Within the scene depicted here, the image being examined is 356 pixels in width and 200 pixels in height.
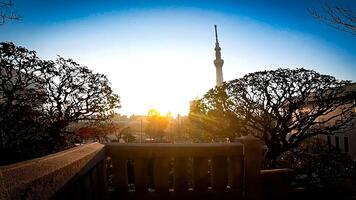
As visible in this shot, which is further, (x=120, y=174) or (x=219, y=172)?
(x=219, y=172)

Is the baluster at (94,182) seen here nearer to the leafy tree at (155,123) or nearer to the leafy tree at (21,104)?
the leafy tree at (21,104)

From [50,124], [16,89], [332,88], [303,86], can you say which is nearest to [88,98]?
[50,124]

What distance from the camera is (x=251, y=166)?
12.0 ft

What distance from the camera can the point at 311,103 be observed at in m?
12.1

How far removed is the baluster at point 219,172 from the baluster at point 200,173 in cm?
13

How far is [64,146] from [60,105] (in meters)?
2.05

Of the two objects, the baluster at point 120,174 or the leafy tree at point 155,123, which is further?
the leafy tree at point 155,123

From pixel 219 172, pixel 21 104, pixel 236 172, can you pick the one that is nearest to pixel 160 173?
pixel 219 172

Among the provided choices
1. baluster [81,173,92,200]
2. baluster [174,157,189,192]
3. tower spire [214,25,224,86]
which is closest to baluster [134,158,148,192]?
baluster [174,157,189,192]

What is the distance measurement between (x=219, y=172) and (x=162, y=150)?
0.87m

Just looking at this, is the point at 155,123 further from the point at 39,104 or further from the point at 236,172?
the point at 236,172

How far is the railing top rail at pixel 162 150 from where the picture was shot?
3.45 m

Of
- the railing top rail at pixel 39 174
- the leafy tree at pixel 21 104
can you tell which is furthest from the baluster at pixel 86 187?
the leafy tree at pixel 21 104

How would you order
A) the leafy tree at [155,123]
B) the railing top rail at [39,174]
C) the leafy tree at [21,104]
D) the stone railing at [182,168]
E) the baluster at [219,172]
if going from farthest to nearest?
the leafy tree at [155,123] < the leafy tree at [21,104] < the baluster at [219,172] < the stone railing at [182,168] < the railing top rail at [39,174]
